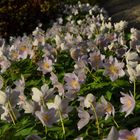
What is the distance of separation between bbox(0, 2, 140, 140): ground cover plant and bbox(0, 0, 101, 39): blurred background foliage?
209 inches

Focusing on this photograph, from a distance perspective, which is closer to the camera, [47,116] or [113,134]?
[113,134]

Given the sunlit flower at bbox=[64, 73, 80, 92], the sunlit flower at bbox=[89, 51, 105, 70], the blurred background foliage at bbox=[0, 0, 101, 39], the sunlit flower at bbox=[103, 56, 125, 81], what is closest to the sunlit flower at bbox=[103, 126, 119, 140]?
the sunlit flower at bbox=[64, 73, 80, 92]

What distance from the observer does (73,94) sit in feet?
14.0

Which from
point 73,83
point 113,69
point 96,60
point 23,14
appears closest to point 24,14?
point 23,14

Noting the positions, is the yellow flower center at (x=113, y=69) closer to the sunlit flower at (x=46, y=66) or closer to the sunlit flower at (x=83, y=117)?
the sunlit flower at (x=46, y=66)

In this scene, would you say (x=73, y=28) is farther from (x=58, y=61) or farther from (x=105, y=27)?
(x=58, y=61)

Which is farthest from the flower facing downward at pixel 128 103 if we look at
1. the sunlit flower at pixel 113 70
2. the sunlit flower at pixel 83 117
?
the sunlit flower at pixel 113 70

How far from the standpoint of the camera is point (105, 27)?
7.29 meters

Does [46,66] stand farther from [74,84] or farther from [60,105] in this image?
[60,105]

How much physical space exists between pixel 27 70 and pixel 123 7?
7.76 metres

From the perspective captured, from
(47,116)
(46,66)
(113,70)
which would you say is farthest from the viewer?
(46,66)

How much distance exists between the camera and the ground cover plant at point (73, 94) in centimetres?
356

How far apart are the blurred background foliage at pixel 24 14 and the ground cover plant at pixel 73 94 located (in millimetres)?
5318

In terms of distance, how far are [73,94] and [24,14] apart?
26.1ft
